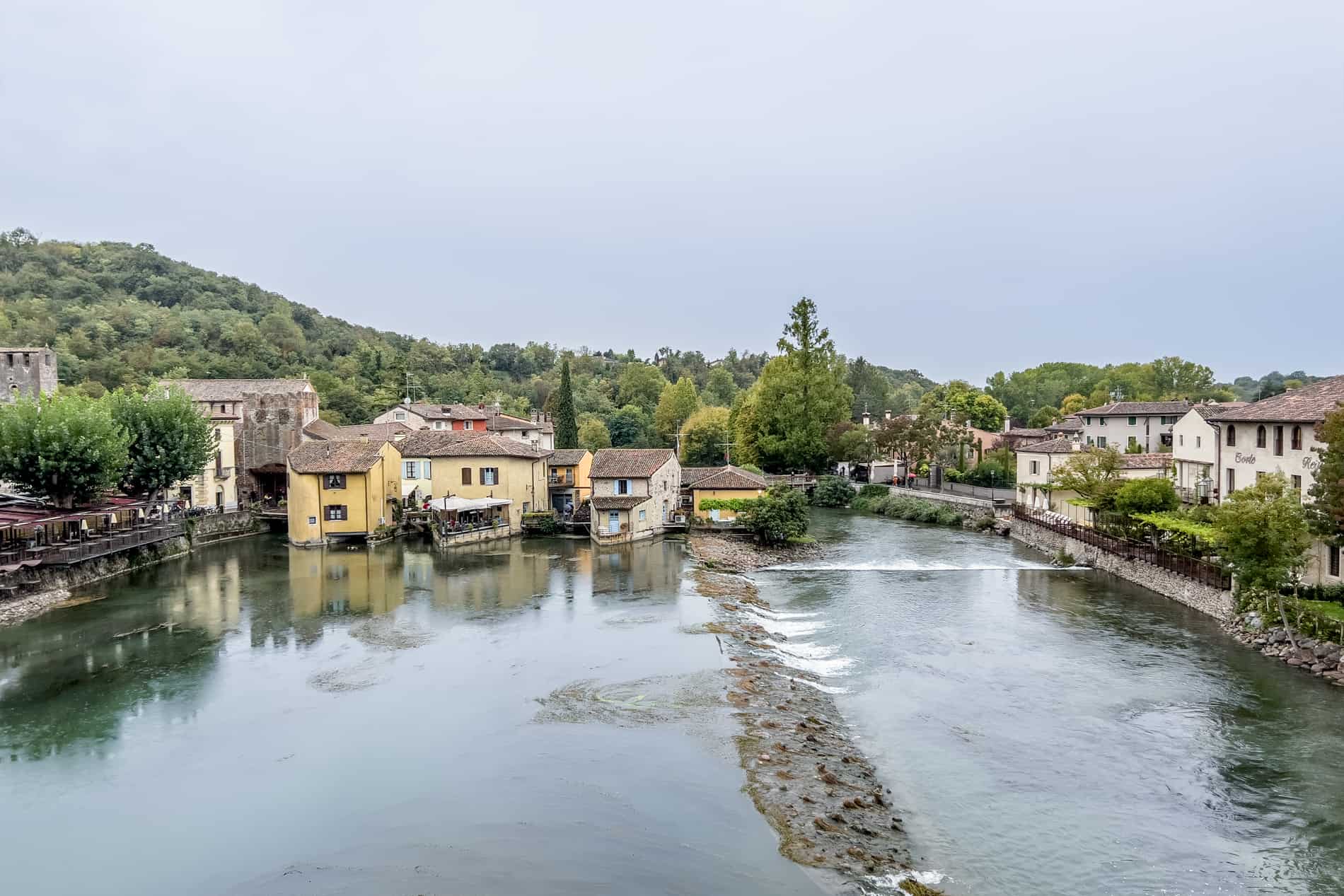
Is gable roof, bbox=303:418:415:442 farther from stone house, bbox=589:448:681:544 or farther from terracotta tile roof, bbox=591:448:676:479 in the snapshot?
stone house, bbox=589:448:681:544

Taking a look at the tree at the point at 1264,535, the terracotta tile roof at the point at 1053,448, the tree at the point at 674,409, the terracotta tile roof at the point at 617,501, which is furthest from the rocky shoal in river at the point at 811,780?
the tree at the point at 674,409

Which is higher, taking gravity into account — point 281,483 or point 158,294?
point 158,294

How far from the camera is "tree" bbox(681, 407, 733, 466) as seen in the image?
71125mm

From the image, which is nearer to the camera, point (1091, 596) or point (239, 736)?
point (239, 736)

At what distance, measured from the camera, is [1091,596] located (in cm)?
2972

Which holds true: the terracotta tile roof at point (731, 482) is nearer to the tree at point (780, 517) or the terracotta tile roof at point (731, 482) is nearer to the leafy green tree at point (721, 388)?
the tree at point (780, 517)

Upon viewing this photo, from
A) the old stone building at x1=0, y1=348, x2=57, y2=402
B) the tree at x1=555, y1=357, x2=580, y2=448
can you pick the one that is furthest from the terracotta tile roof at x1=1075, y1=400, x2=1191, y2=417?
the old stone building at x1=0, y1=348, x2=57, y2=402

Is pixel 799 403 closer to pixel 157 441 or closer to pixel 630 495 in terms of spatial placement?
pixel 630 495

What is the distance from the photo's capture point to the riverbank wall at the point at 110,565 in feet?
85.1

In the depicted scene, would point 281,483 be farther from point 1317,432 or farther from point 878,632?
point 1317,432

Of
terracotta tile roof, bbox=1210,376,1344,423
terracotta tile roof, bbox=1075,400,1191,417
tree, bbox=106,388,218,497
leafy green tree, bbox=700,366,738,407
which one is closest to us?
terracotta tile roof, bbox=1210,376,1344,423

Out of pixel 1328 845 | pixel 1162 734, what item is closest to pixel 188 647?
pixel 1162 734

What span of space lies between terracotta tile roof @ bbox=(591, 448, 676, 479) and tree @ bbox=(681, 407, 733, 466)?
81.4ft

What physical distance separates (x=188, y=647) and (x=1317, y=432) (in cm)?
3170
